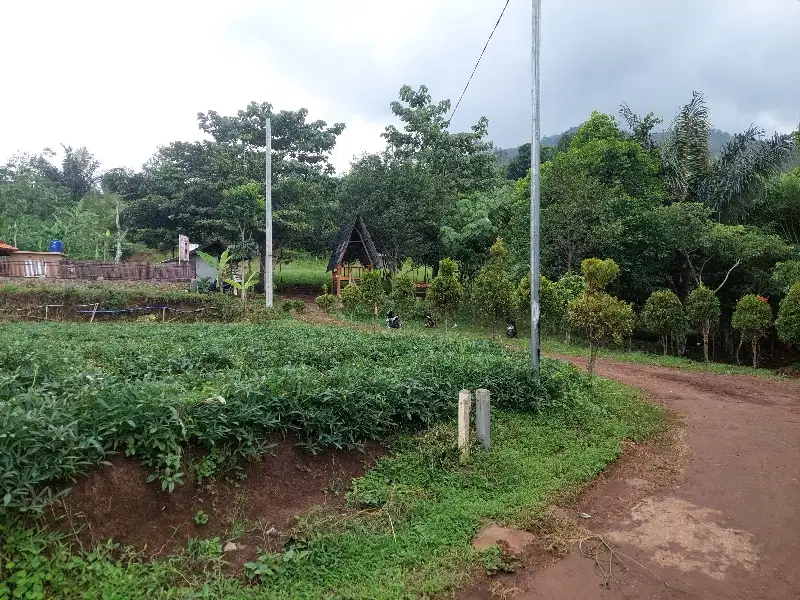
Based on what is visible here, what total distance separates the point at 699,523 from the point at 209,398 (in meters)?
4.56

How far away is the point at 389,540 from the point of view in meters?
4.39

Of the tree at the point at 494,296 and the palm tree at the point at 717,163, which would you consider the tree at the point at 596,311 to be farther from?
the palm tree at the point at 717,163

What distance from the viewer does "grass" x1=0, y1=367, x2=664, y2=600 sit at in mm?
3570

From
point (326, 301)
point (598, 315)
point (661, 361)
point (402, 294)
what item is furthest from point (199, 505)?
point (326, 301)

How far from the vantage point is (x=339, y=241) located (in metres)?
27.2

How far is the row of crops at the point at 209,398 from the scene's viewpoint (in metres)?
3.88

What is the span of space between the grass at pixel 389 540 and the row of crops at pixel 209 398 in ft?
1.40

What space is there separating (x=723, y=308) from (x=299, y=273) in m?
26.8

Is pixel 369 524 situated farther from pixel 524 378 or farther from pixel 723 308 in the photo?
pixel 723 308

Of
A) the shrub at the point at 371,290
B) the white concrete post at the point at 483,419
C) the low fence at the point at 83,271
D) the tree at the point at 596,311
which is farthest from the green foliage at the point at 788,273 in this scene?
the low fence at the point at 83,271

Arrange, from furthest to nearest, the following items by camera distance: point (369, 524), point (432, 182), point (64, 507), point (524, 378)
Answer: point (432, 182) < point (524, 378) < point (369, 524) < point (64, 507)

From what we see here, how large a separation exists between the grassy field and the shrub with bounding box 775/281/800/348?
26.4 feet

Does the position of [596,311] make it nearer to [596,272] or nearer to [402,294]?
[596,272]

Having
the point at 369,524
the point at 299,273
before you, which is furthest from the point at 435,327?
the point at 299,273
